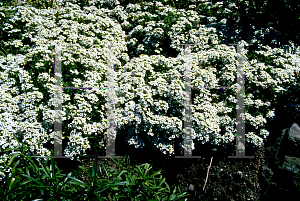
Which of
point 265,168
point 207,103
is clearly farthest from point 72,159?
point 265,168

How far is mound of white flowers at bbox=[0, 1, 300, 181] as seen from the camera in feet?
13.8

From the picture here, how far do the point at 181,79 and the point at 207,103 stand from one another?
742 millimetres

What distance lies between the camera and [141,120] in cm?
436

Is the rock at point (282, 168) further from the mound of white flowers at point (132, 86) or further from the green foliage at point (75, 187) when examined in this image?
the green foliage at point (75, 187)

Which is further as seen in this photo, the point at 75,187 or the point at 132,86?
the point at 132,86

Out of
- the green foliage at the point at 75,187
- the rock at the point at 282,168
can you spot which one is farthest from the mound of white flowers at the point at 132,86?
the green foliage at the point at 75,187

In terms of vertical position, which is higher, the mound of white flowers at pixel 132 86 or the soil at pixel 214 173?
the mound of white flowers at pixel 132 86

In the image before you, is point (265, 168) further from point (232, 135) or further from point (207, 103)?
point (207, 103)

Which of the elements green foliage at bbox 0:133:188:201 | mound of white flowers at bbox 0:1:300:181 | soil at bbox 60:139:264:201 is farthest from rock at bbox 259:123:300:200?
green foliage at bbox 0:133:188:201

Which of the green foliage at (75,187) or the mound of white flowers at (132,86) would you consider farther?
the mound of white flowers at (132,86)

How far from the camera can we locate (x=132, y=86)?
479 centimetres

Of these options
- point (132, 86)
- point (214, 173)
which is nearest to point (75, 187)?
point (132, 86)

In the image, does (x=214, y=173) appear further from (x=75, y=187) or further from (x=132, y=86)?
(x=75, y=187)

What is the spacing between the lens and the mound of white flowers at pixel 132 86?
420cm
